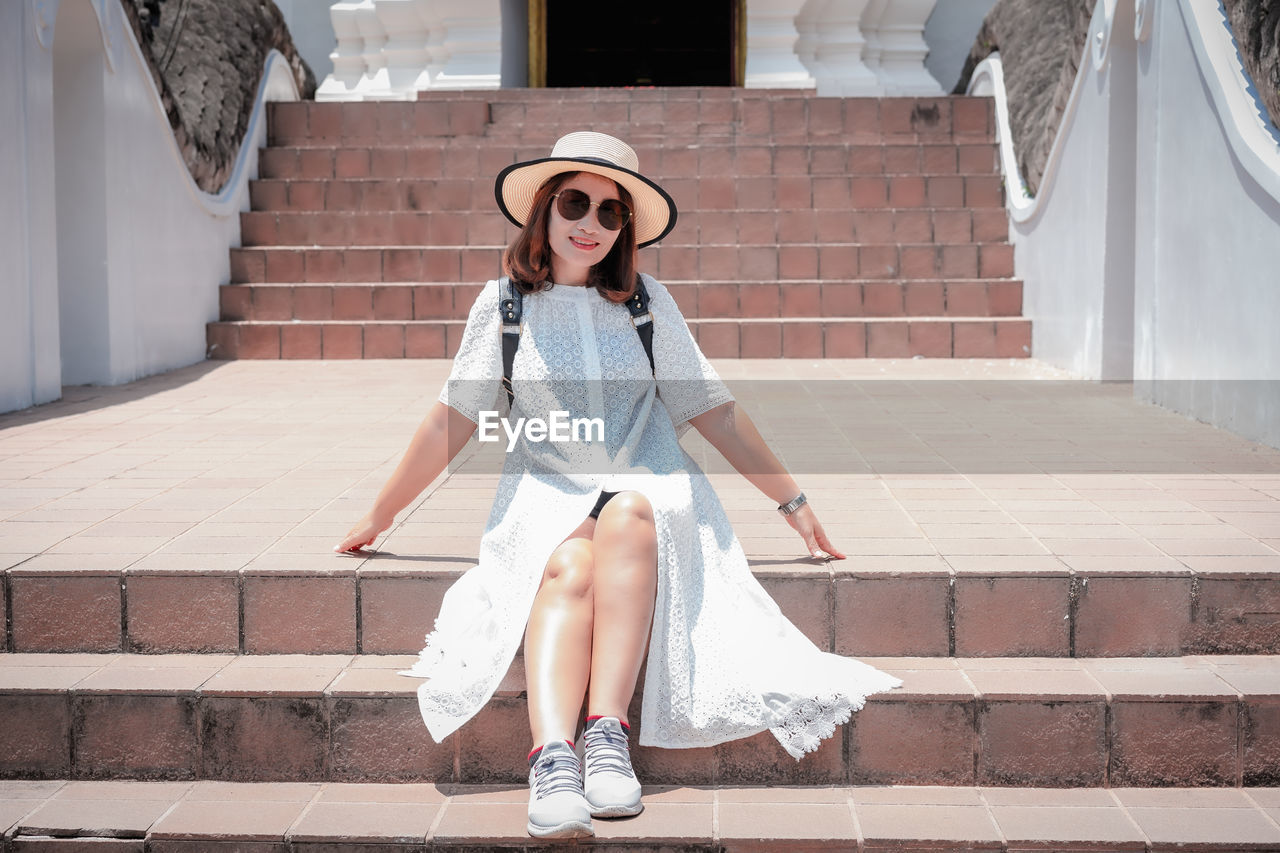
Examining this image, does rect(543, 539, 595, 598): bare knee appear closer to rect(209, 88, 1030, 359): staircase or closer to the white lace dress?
the white lace dress

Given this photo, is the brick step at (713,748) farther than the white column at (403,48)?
No

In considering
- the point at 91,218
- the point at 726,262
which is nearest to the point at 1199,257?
the point at 726,262

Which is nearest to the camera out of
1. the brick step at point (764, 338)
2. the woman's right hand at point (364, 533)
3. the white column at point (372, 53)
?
the woman's right hand at point (364, 533)

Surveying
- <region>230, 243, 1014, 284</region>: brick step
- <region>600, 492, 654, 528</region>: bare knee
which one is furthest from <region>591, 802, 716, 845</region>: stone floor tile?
<region>230, 243, 1014, 284</region>: brick step

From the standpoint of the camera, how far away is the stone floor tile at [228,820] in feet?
8.46

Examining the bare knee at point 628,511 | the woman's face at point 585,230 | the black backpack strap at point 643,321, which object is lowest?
the bare knee at point 628,511

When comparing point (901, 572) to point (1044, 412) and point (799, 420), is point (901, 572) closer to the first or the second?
point (799, 420)

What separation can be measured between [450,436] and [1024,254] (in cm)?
604

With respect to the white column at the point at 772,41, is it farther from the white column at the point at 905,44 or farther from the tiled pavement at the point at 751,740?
the tiled pavement at the point at 751,740

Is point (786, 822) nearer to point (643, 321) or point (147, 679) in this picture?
point (643, 321)

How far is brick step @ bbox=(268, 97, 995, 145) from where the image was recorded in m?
9.59

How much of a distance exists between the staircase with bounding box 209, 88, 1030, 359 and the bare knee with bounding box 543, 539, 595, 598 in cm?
529

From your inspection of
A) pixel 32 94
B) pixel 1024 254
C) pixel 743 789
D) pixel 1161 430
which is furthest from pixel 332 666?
pixel 1024 254

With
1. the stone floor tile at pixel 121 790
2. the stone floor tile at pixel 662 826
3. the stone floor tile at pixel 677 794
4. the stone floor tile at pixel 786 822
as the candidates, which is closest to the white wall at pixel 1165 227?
the stone floor tile at pixel 786 822
